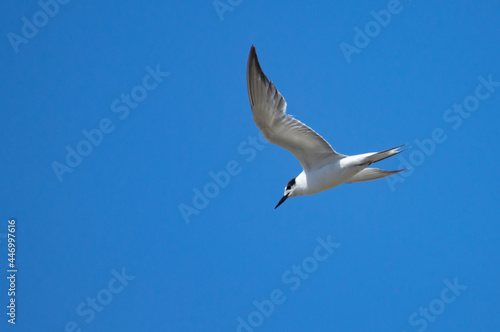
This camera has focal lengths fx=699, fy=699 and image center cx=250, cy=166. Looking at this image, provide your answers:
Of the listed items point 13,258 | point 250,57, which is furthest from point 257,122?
point 13,258

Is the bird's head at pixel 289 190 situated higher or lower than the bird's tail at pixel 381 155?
higher

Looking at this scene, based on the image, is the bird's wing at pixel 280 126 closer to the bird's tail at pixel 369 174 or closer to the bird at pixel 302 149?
the bird at pixel 302 149

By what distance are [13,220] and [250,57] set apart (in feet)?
17.3

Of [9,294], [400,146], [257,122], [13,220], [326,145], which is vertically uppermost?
[13,220]

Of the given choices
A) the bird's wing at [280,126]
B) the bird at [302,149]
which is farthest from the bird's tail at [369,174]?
the bird's wing at [280,126]

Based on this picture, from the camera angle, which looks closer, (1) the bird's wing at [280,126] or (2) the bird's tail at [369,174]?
(1) the bird's wing at [280,126]

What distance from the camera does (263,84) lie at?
29.4 feet

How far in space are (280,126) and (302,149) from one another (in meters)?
0.66

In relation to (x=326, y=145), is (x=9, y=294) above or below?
above

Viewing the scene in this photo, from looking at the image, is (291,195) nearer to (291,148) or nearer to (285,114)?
(291,148)

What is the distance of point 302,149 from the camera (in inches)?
387

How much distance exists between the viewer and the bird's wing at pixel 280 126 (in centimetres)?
894

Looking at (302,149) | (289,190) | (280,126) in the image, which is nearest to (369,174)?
(289,190)

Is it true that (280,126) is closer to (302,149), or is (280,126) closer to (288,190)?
(302,149)
